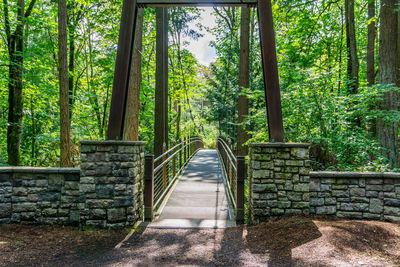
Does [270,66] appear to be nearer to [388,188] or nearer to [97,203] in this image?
[388,188]

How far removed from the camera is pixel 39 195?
413 cm

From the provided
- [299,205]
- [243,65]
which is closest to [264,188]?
[299,205]

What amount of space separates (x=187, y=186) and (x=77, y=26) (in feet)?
28.5

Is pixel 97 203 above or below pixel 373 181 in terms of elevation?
below

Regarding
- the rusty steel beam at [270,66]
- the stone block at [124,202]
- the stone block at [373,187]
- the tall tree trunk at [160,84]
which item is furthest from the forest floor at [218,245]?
the tall tree trunk at [160,84]

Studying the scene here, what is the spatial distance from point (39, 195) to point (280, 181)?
372 cm

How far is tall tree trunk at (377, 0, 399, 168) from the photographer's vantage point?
6543mm

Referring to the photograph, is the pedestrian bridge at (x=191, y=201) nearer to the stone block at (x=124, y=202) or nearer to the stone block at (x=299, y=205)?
the stone block at (x=124, y=202)

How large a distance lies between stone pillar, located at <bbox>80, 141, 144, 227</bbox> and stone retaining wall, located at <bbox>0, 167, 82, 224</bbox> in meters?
0.25

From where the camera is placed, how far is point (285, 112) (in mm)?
6180

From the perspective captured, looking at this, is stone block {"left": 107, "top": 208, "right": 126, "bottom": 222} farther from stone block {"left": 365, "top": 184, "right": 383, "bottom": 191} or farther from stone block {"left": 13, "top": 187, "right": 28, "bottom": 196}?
stone block {"left": 365, "top": 184, "right": 383, "bottom": 191}

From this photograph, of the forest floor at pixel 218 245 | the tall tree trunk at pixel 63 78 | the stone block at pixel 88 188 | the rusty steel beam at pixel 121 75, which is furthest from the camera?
the tall tree trunk at pixel 63 78

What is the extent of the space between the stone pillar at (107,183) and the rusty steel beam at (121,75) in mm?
325

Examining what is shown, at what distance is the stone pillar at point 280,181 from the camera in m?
4.07
